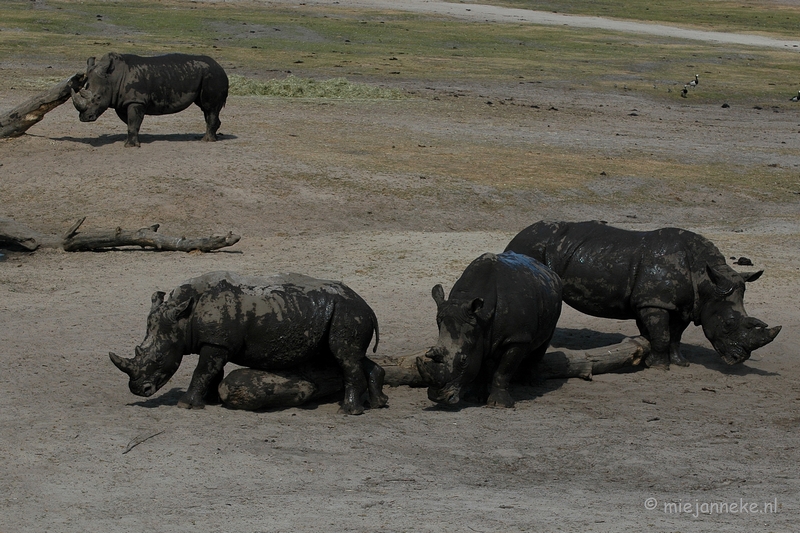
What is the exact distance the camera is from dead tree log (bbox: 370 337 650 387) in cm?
1148

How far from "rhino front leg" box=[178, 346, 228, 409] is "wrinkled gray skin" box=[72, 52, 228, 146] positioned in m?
13.2

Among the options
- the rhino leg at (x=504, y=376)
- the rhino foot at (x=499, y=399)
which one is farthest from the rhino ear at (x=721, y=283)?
the rhino foot at (x=499, y=399)

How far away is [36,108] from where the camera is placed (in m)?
23.0

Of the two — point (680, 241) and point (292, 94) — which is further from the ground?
point (680, 241)

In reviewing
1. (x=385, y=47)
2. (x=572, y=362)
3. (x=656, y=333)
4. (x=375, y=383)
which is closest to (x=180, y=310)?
(x=375, y=383)

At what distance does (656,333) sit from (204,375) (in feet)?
16.7

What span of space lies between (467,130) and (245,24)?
92.2 feet

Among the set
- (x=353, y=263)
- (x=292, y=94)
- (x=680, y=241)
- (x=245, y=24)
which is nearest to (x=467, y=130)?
(x=292, y=94)

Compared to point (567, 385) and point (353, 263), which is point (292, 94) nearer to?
point (353, 263)

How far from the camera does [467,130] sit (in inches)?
1127

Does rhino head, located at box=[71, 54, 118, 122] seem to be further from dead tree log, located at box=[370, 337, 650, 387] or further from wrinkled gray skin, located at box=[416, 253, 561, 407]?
wrinkled gray skin, located at box=[416, 253, 561, 407]

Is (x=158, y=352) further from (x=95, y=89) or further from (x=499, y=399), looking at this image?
(x=95, y=89)

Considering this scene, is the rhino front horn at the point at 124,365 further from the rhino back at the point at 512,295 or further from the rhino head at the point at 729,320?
the rhino head at the point at 729,320

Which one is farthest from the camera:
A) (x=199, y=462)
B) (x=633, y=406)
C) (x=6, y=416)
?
(x=633, y=406)
